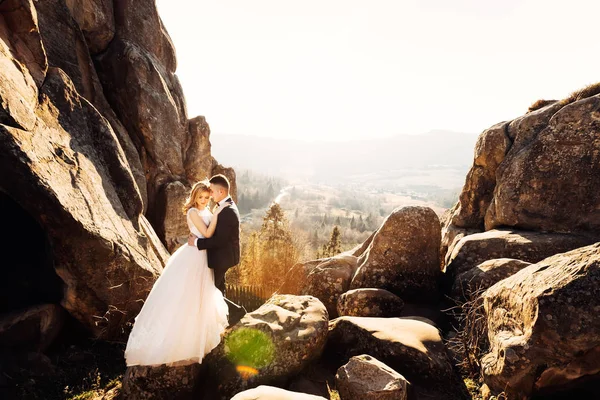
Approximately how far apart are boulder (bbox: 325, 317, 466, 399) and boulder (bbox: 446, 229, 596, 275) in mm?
4405

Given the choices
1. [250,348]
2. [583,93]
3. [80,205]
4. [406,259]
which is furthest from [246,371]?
[583,93]

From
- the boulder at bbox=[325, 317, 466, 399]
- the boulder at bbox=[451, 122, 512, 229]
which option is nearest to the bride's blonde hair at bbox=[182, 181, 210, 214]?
the boulder at bbox=[325, 317, 466, 399]

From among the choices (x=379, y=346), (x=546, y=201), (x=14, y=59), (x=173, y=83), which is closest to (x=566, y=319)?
(x=379, y=346)

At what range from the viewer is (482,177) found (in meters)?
15.7

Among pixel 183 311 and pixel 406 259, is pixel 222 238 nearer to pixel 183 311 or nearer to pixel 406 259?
pixel 183 311

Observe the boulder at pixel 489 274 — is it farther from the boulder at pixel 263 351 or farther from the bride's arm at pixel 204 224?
the bride's arm at pixel 204 224

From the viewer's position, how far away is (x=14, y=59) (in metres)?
9.13

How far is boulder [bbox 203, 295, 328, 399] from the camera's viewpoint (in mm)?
7043

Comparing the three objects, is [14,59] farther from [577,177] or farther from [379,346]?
[577,177]

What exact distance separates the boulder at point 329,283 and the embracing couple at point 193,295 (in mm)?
5962

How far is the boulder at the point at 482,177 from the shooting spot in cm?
1493

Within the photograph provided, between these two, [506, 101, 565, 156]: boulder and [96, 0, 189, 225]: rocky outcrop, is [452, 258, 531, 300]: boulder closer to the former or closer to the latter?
[506, 101, 565, 156]: boulder

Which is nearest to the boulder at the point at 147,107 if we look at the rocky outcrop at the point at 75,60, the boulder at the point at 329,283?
the rocky outcrop at the point at 75,60

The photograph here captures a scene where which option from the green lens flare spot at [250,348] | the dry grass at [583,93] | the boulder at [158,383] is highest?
the dry grass at [583,93]
